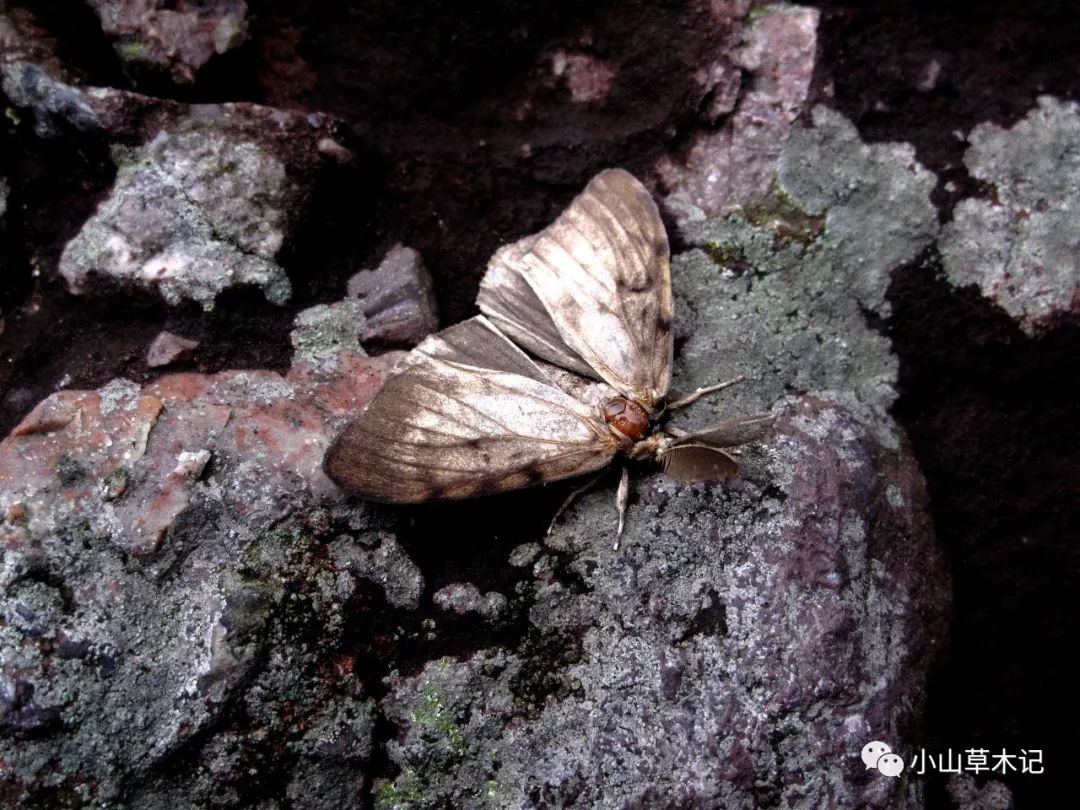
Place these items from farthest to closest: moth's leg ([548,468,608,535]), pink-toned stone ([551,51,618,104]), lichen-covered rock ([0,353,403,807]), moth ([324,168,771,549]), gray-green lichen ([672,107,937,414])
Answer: pink-toned stone ([551,51,618,104]) → gray-green lichen ([672,107,937,414]) → moth's leg ([548,468,608,535]) → moth ([324,168,771,549]) → lichen-covered rock ([0,353,403,807])

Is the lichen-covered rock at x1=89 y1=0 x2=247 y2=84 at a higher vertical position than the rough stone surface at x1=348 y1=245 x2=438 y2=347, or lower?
higher

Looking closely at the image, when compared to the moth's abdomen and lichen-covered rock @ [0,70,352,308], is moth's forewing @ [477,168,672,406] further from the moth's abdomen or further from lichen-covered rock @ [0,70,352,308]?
lichen-covered rock @ [0,70,352,308]

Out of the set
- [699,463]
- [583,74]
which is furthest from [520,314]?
[583,74]

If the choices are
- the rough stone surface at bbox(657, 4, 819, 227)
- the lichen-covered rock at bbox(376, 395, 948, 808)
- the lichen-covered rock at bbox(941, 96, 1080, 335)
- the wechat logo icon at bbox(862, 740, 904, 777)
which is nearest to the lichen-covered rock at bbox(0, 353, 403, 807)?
the lichen-covered rock at bbox(376, 395, 948, 808)

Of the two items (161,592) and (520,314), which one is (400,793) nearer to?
(161,592)

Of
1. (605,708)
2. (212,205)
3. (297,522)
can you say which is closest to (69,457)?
(297,522)

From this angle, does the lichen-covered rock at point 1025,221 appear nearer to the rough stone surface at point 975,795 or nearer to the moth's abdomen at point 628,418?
the moth's abdomen at point 628,418
